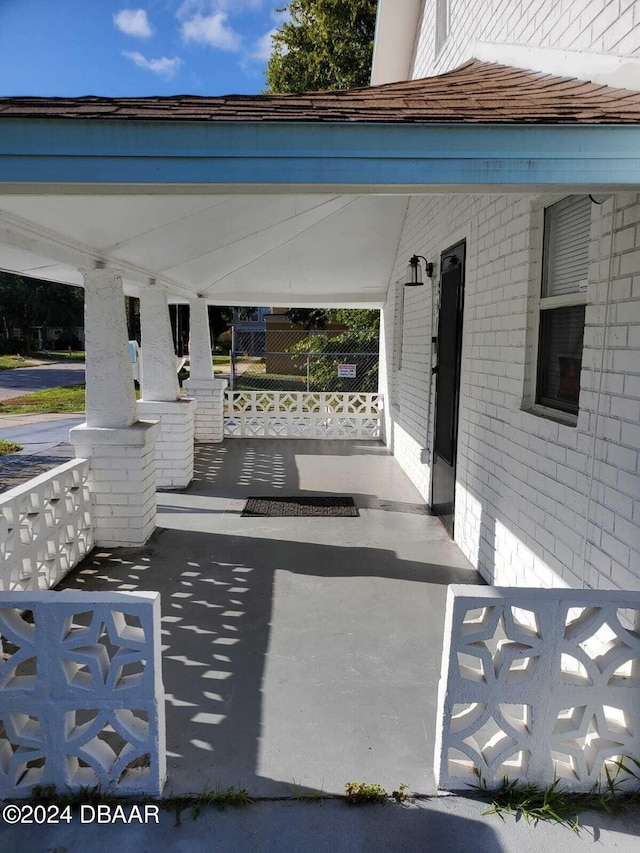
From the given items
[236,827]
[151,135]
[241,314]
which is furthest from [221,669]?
[241,314]

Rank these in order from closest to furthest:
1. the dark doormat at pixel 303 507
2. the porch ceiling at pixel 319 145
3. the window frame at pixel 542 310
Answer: the porch ceiling at pixel 319 145
the window frame at pixel 542 310
the dark doormat at pixel 303 507

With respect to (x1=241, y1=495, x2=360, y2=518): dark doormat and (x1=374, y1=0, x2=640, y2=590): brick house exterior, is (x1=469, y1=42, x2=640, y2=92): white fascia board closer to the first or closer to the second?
(x1=374, y1=0, x2=640, y2=590): brick house exterior

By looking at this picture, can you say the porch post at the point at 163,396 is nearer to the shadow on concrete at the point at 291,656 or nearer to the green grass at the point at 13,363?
the shadow on concrete at the point at 291,656

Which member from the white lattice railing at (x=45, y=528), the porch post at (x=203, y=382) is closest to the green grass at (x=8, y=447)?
the porch post at (x=203, y=382)

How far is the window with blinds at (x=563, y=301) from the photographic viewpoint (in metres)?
3.21

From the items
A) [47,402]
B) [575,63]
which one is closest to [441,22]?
[575,63]

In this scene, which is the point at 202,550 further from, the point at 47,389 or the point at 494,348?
the point at 47,389

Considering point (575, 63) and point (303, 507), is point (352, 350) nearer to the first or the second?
point (303, 507)

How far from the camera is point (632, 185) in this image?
2.10 metres

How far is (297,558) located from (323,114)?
3.69 metres

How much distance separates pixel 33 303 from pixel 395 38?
33.7 m

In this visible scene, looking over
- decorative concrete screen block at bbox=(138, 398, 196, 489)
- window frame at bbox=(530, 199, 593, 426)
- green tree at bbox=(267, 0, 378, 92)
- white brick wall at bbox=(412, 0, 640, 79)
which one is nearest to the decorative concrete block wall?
decorative concrete screen block at bbox=(138, 398, 196, 489)

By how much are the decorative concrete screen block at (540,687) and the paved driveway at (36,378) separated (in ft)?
64.0

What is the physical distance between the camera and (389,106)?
2395 mm
